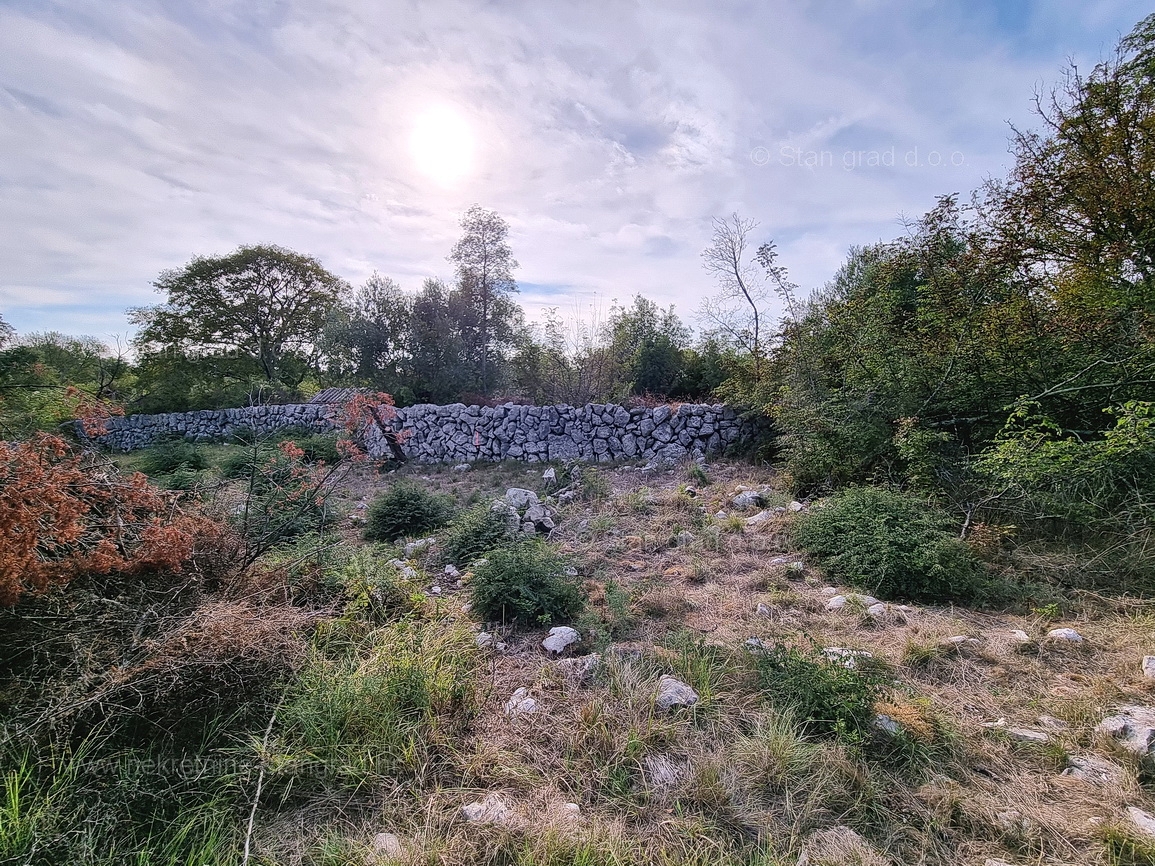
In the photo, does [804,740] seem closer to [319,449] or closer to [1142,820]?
[1142,820]

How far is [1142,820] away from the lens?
1.80 meters

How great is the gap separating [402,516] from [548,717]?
3.77 meters

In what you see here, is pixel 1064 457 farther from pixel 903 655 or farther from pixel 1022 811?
pixel 1022 811

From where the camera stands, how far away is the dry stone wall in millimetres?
9609

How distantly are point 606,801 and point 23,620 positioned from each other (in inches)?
112

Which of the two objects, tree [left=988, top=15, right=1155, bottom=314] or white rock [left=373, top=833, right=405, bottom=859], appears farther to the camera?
tree [left=988, top=15, right=1155, bottom=314]

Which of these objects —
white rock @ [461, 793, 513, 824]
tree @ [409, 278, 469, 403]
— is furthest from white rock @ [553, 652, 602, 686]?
tree @ [409, 278, 469, 403]

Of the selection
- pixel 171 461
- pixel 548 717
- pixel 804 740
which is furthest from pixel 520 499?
pixel 171 461

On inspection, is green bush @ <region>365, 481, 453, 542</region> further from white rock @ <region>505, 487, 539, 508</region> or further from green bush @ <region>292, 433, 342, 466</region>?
green bush @ <region>292, 433, 342, 466</region>

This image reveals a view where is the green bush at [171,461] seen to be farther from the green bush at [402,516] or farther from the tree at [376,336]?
the green bush at [402,516]

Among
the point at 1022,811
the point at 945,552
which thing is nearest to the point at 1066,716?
the point at 1022,811

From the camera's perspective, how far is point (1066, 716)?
7.93 feet

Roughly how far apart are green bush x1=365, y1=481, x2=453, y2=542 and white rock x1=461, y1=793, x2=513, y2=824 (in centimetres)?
392

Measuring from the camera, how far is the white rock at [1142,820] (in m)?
1.75
